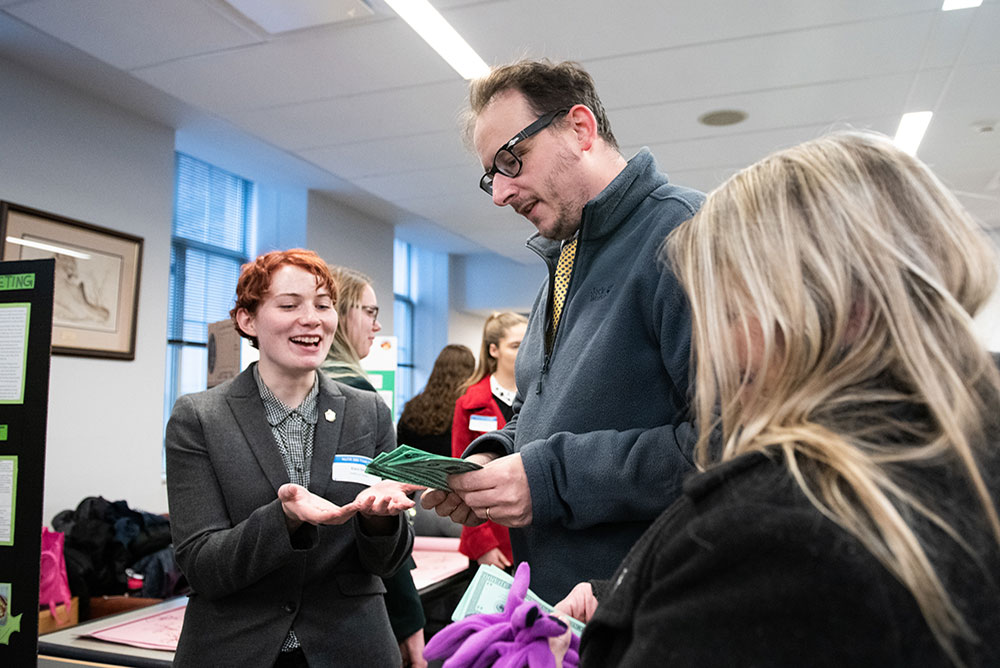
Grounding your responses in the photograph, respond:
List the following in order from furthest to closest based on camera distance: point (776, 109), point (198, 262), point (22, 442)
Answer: point (198, 262), point (776, 109), point (22, 442)

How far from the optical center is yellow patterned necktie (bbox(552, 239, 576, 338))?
57.7 inches

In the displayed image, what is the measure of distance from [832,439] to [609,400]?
0.67m

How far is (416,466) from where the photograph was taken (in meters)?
1.07

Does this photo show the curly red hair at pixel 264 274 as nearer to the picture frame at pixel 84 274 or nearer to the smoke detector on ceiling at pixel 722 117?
the picture frame at pixel 84 274

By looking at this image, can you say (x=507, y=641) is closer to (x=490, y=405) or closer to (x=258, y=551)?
(x=258, y=551)

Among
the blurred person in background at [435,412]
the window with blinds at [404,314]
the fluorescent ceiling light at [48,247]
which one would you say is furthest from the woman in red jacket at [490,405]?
the window with blinds at [404,314]

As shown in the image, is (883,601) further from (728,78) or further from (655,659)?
(728,78)

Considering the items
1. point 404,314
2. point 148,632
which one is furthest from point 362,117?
point 404,314

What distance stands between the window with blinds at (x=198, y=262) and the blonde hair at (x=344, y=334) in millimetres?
3576

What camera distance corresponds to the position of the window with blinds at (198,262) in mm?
6188

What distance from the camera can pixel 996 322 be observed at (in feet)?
2.55

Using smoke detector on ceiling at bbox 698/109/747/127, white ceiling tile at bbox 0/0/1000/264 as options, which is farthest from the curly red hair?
smoke detector on ceiling at bbox 698/109/747/127

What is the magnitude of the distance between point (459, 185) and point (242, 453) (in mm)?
5002

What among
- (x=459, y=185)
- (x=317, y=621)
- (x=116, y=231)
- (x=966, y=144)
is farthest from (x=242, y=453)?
(x=966, y=144)
